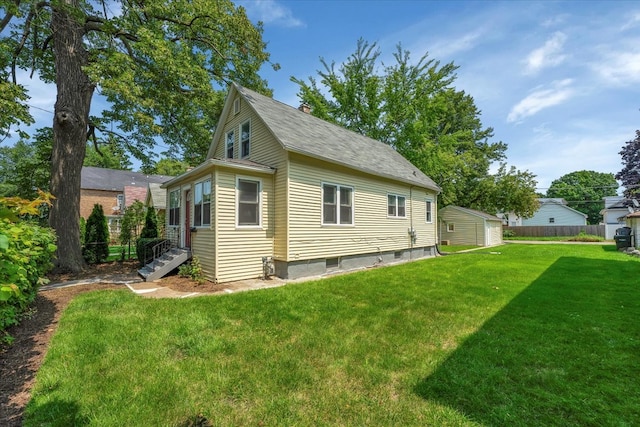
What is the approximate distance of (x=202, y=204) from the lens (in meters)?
8.96

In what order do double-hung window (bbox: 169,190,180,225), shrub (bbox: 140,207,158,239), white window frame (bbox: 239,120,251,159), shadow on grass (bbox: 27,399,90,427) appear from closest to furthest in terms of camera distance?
shadow on grass (bbox: 27,399,90,427) → white window frame (bbox: 239,120,251,159) → double-hung window (bbox: 169,190,180,225) → shrub (bbox: 140,207,158,239)

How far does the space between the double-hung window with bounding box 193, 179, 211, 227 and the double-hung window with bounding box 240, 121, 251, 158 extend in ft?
7.37

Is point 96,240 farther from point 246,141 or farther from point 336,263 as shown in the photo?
point 336,263

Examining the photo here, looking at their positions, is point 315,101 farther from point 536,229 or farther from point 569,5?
point 536,229

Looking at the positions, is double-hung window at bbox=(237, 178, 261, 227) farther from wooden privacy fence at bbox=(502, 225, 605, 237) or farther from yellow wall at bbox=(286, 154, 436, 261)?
wooden privacy fence at bbox=(502, 225, 605, 237)

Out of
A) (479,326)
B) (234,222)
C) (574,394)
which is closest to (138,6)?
(234,222)

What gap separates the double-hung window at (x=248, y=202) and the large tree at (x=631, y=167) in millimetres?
26499

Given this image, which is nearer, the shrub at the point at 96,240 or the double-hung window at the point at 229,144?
the double-hung window at the point at 229,144

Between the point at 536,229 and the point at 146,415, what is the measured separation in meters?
43.0

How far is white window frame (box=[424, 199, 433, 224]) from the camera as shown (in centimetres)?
1581

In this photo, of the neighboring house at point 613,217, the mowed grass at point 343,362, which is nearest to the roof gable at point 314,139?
the mowed grass at point 343,362

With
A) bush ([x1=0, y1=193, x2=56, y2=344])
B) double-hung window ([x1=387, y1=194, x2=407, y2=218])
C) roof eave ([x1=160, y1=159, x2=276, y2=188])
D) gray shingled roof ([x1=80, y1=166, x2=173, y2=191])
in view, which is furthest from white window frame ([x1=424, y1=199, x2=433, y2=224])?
gray shingled roof ([x1=80, y1=166, x2=173, y2=191])

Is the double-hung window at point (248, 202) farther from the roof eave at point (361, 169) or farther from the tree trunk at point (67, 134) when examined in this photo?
the tree trunk at point (67, 134)

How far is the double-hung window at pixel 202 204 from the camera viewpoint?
8.59 metres
